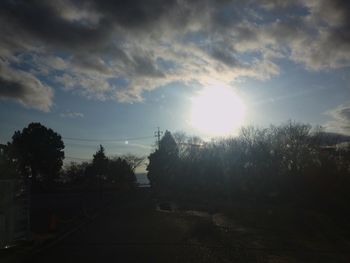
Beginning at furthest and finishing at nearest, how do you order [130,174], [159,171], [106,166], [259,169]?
1. [130,174]
2. [106,166]
3. [159,171]
4. [259,169]

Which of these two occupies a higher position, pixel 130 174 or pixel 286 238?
pixel 130 174

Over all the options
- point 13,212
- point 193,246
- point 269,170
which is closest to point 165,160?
point 269,170

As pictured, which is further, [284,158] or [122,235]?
[284,158]

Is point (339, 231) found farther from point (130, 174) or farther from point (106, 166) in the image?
point (130, 174)

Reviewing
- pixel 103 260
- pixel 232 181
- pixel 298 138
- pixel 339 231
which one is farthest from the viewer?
pixel 298 138

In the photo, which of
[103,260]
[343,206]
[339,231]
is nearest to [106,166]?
[343,206]

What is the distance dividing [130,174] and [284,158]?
260ft

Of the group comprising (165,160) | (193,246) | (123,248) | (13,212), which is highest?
(165,160)

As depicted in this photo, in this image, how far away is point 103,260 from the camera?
→ 11.6m

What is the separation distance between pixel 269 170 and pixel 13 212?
148 ft

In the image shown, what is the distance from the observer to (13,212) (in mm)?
13930

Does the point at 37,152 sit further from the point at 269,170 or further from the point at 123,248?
the point at 123,248

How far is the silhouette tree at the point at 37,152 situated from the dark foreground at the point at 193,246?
6612cm

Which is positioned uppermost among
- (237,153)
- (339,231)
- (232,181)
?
(237,153)
